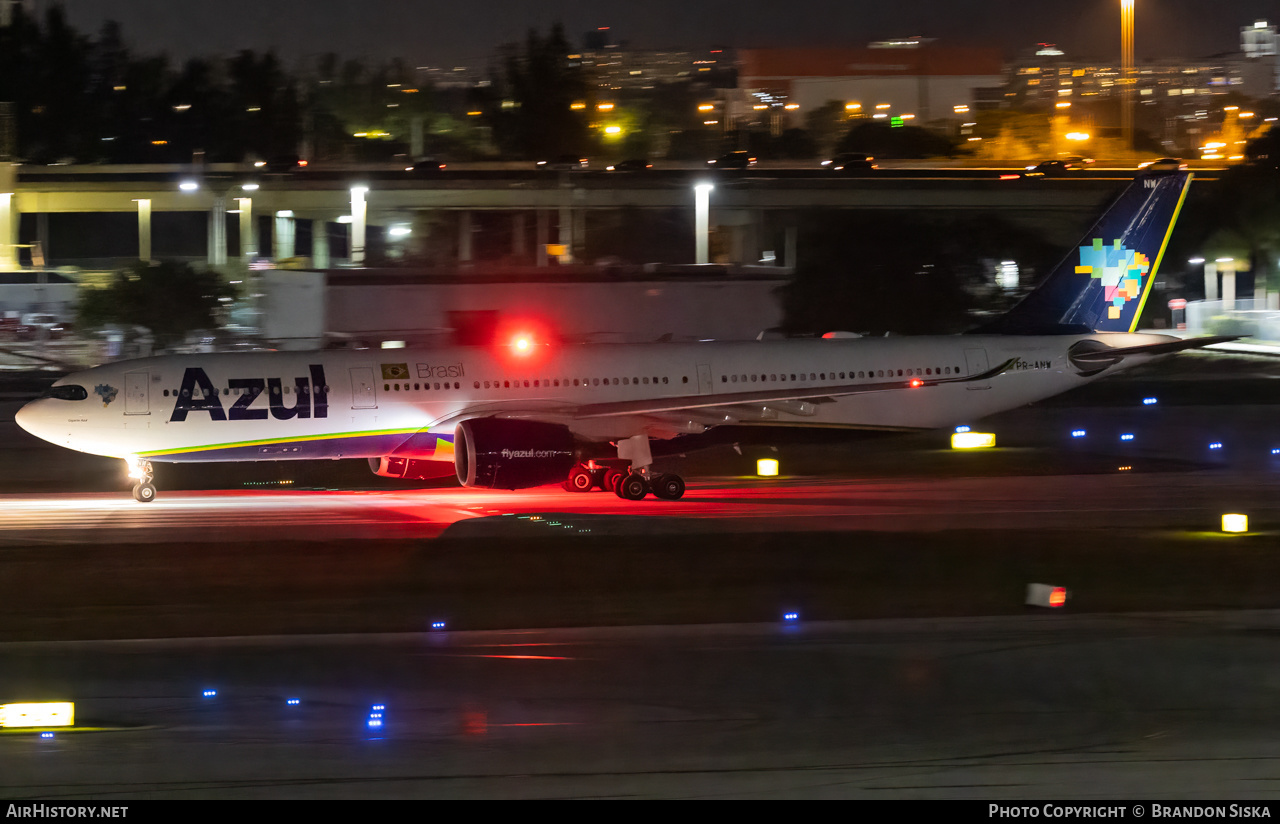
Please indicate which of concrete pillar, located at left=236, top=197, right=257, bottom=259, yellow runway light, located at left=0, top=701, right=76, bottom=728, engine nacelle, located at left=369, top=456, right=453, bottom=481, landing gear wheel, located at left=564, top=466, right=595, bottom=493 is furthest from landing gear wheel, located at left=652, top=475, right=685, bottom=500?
concrete pillar, located at left=236, top=197, right=257, bottom=259

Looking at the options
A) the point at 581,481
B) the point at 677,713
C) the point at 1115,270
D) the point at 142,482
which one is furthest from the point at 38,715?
the point at 1115,270

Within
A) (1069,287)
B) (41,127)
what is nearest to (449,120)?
(41,127)

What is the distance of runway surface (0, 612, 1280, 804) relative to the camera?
29.4 feet

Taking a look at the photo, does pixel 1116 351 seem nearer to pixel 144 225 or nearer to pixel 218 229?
pixel 218 229

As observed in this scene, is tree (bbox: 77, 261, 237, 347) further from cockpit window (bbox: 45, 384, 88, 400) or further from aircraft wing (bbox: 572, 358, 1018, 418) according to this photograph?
aircraft wing (bbox: 572, 358, 1018, 418)

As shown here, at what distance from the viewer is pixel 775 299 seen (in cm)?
6562

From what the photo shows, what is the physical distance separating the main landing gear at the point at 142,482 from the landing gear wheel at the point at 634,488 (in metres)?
9.64

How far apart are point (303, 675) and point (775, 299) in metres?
55.4

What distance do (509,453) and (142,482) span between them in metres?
7.87

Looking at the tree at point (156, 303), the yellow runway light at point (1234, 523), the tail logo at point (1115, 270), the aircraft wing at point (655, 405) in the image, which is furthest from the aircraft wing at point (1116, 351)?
the tree at point (156, 303)

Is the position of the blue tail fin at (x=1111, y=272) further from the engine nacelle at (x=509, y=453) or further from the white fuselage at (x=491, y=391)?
the engine nacelle at (x=509, y=453)

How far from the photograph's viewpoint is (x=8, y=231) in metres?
82.6

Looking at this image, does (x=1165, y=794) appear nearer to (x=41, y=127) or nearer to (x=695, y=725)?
(x=695, y=725)

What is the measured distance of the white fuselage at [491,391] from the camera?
25.4 m
